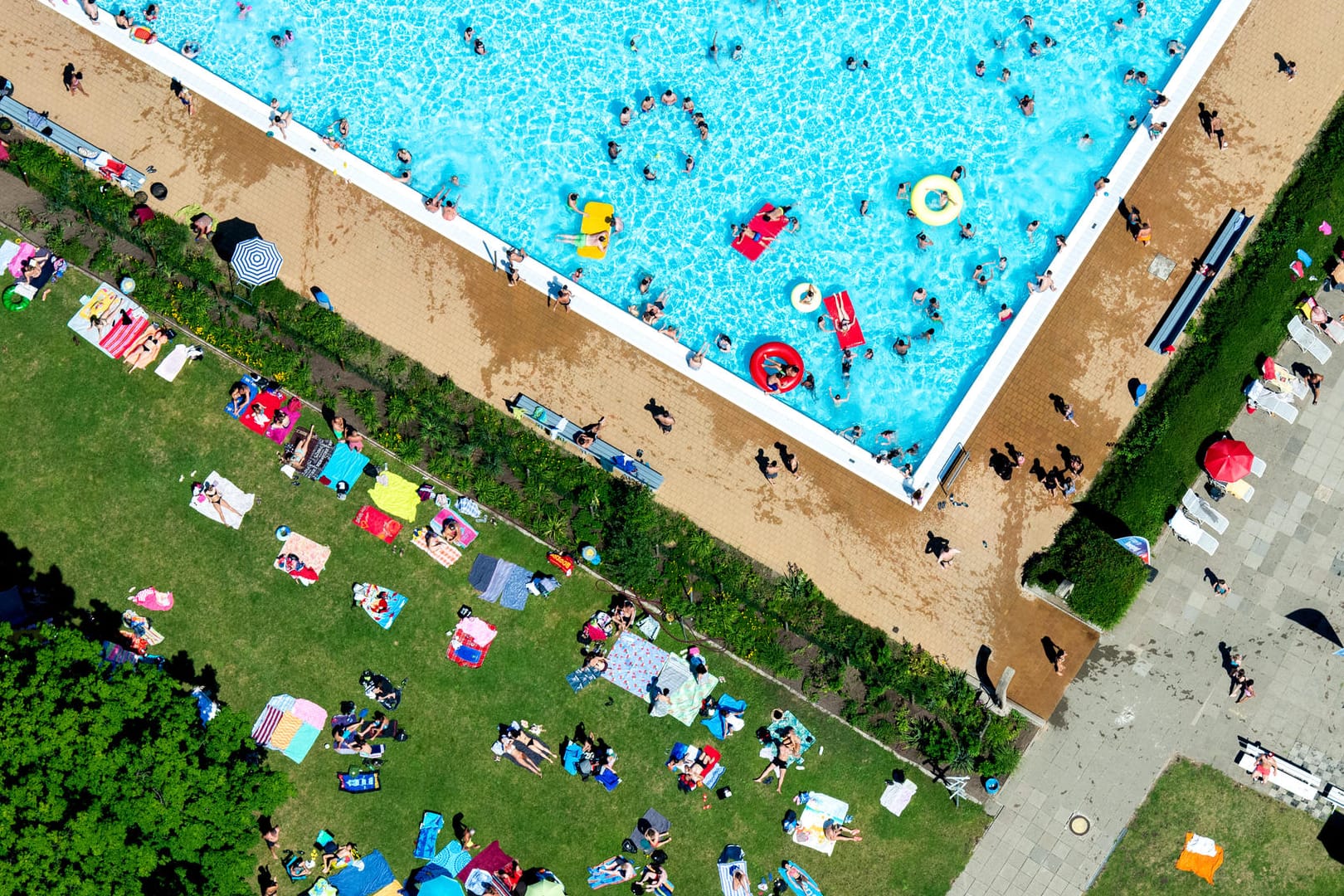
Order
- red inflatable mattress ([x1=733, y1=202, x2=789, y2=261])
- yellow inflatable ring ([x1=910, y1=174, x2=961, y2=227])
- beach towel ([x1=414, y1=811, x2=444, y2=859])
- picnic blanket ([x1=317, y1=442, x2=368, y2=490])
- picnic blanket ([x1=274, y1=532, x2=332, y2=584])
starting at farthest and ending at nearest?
yellow inflatable ring ([x1=910, y1=174, x2=961, y2=227]), red inflatable mattress ([x1=733, y1=202, x2=789, y2=261]), picnic blanket ([x1=317, y1=442, x2=368, y2=490]), picnic blanket ([x1=274, y1=532, x2=332, y2=584]), beach towel ([x1=414, y1=811, x2=444, y2=859])

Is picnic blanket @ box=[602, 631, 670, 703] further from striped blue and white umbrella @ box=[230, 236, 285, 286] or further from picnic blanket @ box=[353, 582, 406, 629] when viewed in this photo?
striped blue and white umbrella @ box=[230, 236, 285, 286]

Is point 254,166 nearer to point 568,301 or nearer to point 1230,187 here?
point 568,301

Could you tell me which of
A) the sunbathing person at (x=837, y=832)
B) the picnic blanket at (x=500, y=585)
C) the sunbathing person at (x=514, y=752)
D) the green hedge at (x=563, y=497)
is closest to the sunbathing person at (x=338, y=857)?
the sunbathing person at (x=514, y=752)

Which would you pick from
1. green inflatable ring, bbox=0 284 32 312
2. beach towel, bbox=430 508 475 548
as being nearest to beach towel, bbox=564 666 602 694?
beach towel, bbox=430 508 475 548

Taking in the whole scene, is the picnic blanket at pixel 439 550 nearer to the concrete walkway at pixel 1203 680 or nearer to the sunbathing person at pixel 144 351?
the sunbathing person at pixel 144 351

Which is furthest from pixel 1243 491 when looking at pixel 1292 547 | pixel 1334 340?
pixel 1334 340
